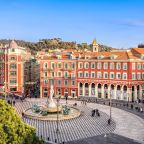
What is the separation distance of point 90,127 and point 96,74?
107ft

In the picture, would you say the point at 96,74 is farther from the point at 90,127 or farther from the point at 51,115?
the point at 90,127

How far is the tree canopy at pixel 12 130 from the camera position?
20.7 meters

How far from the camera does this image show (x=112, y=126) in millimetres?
48562

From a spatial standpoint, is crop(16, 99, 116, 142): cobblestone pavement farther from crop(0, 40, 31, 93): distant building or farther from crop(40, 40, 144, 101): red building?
crop(0, 40, 31, 93): distant building

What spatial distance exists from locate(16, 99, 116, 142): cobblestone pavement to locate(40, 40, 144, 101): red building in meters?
21.9

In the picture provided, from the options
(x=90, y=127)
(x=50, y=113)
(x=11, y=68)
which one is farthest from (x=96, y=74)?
(x=90, y=127)


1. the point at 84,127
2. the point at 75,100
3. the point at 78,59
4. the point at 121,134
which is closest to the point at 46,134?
the point at 84,127

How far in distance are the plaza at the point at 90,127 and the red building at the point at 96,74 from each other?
17.7 m

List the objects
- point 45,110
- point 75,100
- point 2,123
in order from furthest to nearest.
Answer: point 75,100, point 45,110, point 2,123

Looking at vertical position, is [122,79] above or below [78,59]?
below

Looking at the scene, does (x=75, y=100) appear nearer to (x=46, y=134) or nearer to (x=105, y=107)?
(x=105, y=107)

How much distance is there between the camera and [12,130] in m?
20.8

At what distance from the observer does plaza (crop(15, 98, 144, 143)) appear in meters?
42.3

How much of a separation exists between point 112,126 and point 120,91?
98.0 ft
